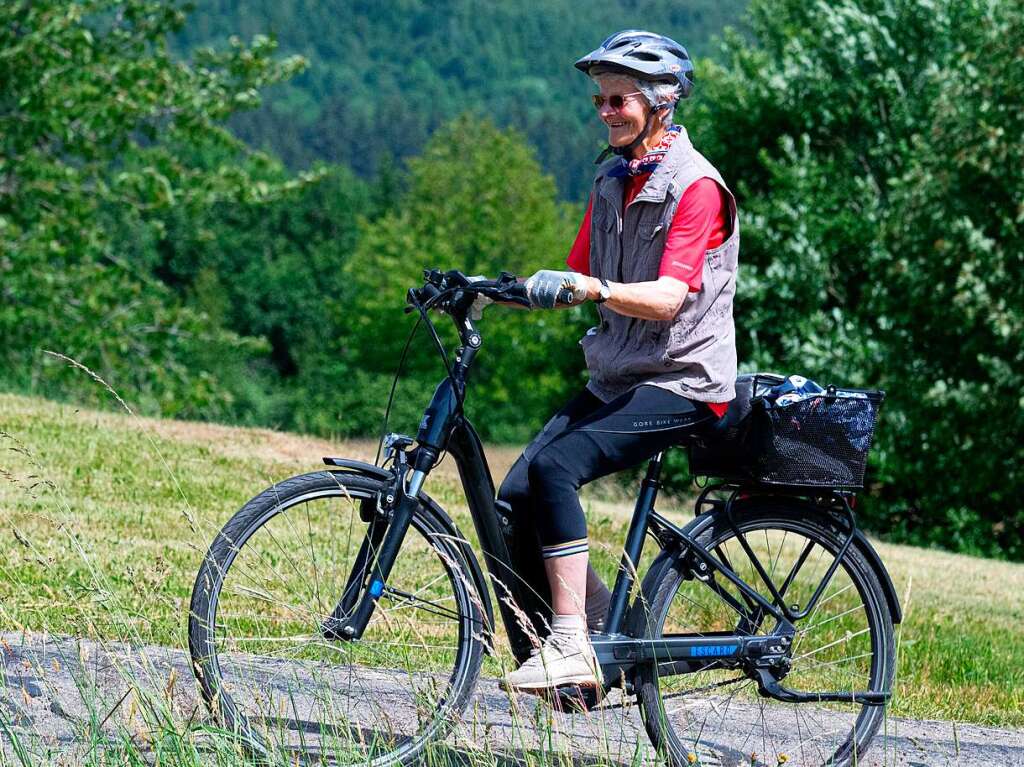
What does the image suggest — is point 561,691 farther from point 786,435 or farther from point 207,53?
point 207,53

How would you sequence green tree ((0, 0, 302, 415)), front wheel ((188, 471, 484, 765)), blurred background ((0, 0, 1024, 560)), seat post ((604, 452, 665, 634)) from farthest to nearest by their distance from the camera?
blurred background ((0, 0, 1024, 560)), green tree ((0, 0, 302, 415)), seat post ((604, 452, 665, 634)), front wheel ((188, 471, 484, 765))

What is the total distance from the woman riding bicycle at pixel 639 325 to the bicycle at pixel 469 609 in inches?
4.8

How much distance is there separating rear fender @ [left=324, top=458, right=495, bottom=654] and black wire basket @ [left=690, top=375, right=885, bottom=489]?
76 cm

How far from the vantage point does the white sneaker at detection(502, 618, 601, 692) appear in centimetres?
404

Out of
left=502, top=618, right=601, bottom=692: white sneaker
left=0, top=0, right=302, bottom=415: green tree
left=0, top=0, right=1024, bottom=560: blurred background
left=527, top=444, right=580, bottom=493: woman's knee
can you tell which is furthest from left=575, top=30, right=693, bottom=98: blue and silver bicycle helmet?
left=0, top=0, right=302, bottom=415: green tree

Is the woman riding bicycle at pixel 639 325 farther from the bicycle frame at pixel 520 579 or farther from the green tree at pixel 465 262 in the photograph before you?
the green tree at pixel 465 262

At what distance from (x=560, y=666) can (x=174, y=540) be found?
13.7ft

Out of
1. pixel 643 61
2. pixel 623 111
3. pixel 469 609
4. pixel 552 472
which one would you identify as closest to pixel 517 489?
pixel 552 472

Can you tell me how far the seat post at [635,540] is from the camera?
4262 mm

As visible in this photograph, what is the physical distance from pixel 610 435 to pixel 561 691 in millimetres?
762

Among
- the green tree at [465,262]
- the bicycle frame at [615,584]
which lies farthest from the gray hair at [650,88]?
the green tree at [465,262]

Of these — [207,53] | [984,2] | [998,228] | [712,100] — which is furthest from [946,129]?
[207,53]

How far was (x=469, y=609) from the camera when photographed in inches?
165

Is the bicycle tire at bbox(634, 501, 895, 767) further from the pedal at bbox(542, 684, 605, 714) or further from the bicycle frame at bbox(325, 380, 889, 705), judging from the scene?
the pedal at bbox(542, 684, 605, 714)
